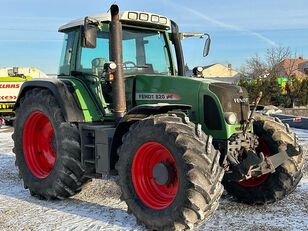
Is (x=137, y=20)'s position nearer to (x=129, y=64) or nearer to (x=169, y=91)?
(x=129, y=64)

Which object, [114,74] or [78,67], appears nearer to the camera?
[114,74]

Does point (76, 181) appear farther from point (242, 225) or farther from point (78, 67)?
point (242, 225)

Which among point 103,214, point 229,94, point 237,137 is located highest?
point 229,94

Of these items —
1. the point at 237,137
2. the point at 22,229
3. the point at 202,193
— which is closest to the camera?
the point at 202,193

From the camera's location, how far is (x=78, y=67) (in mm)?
6277

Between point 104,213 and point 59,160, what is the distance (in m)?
0.98

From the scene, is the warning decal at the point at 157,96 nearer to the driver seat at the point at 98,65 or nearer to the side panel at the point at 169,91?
the side panel at the point at 169,91

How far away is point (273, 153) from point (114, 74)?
2253mm

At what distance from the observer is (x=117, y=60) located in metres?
5.52

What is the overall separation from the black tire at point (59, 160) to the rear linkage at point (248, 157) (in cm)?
197

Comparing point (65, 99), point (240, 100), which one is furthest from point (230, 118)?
point (65, 99)

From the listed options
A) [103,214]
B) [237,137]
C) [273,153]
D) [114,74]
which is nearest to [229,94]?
[237,137]

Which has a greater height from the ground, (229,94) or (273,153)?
(229,94)

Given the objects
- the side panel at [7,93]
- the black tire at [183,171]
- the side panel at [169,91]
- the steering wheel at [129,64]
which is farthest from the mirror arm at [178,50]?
the side panel at [7,93]
